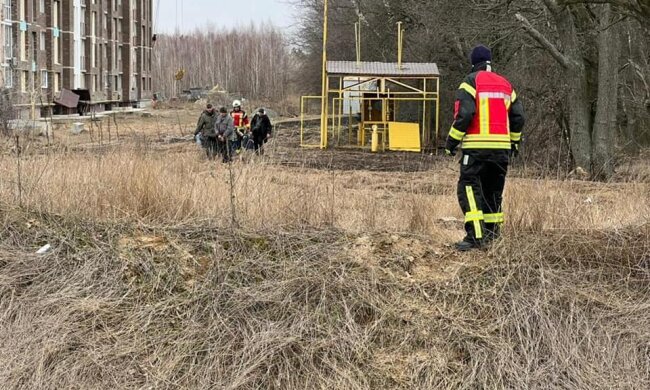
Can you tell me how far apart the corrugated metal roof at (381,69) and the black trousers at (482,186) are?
1846 centimetres

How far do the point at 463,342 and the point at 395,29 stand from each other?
2885cm

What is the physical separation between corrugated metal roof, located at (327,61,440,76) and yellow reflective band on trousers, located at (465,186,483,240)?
733 inches

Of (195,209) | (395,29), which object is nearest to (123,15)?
(395,29)

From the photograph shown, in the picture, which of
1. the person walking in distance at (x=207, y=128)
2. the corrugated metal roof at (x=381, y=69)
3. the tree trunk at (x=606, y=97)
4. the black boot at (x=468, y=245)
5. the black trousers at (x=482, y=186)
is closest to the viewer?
the black boot at (x=468, y=245)

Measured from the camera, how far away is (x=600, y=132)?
16.1m

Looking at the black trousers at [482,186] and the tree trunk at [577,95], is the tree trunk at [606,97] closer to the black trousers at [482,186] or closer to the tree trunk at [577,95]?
the tree trunk at [577,95]

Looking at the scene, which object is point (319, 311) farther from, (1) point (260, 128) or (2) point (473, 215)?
(1) point (260, 128)

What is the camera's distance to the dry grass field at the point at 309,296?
4.29 meters

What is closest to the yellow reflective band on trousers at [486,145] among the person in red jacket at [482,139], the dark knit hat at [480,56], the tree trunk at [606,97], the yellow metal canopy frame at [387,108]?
the person in red jacket at [482,139]

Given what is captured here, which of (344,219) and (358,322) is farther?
(344,219)

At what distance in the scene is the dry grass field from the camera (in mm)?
4293

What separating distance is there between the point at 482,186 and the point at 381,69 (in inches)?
754

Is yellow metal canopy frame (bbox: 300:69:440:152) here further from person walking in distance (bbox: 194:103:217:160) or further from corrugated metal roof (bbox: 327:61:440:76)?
person walking in distance (bbox: 194:103:217:160)

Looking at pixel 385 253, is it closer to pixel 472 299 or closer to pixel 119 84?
pixel 472 299
